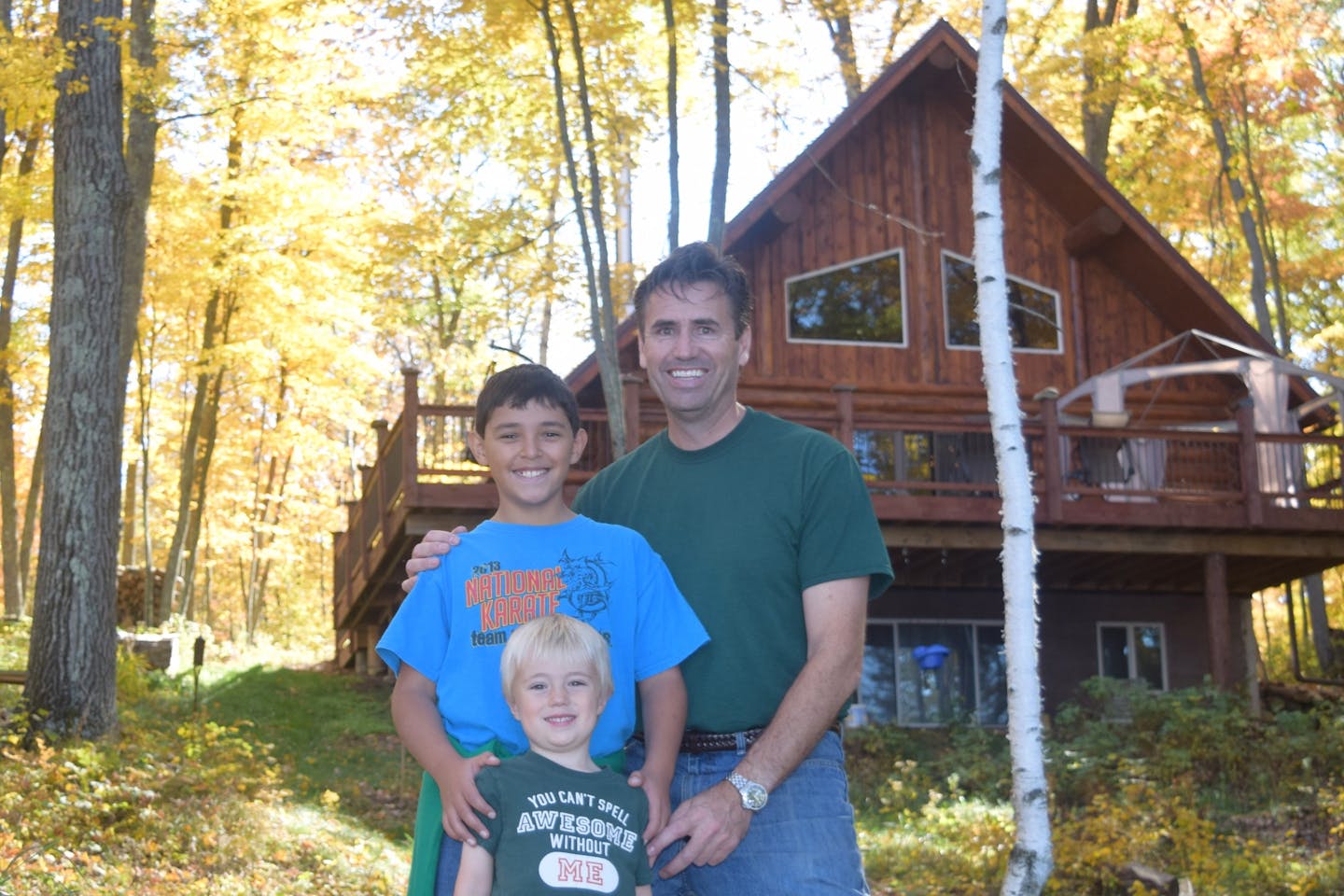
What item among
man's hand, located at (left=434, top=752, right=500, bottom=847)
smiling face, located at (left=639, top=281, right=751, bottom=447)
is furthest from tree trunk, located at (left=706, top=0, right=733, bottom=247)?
man's hand, located at (left=434, top=752, right=500, bottom=847)

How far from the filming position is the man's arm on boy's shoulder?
3.18 m

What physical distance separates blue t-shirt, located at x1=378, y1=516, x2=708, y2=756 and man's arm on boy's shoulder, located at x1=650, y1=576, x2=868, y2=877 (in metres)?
0.26

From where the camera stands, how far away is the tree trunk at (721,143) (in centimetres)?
1292

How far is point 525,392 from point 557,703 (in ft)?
2.78

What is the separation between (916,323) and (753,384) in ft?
8.33

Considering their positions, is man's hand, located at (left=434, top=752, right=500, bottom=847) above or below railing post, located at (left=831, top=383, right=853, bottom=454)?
below

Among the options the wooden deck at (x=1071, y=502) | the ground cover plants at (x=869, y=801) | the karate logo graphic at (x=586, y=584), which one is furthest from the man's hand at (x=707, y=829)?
the wooden deck at (x=1071, y=502)

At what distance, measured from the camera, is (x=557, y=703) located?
3086mm

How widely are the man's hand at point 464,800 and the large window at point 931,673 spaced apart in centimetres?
1495

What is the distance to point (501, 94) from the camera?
1517 centimetres

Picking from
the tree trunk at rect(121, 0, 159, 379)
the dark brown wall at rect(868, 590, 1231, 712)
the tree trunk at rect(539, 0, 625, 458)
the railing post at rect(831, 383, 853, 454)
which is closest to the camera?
the tree trunk at rect(539, 0, 625, 458)

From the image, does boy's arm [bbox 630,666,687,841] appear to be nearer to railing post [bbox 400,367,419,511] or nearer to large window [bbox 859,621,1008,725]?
railing post [bbox 400,367,419,511]

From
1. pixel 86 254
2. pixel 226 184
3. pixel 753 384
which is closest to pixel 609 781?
pixel 86 254

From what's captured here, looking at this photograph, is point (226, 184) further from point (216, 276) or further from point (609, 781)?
point (609, 781)
